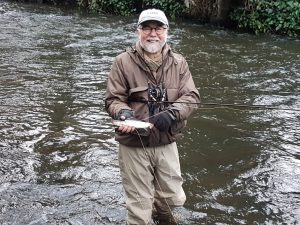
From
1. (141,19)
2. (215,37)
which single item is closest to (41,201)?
(141,19)

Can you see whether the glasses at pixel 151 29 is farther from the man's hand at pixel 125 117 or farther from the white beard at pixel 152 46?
the man's hand at pixel 125 117

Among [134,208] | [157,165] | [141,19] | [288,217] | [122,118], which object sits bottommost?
[288,217]

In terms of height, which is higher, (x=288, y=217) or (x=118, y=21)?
(x=118, y=21)

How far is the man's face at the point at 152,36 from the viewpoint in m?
3.89

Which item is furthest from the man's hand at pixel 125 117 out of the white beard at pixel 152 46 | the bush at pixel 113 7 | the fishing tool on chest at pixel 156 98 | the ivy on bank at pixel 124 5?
the bush at pixel 113 7

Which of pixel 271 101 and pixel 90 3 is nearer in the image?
pixel 271 101

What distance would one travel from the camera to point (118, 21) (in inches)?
684

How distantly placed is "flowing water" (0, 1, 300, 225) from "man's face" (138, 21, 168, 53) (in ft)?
6.46

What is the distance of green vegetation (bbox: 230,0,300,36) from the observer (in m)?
15.0

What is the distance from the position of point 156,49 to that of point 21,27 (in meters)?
12.4

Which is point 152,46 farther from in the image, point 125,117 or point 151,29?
point 125,117

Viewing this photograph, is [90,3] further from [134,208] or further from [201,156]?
[134,208]

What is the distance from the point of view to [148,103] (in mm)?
3977

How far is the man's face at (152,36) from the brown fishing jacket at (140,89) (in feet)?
0.30
